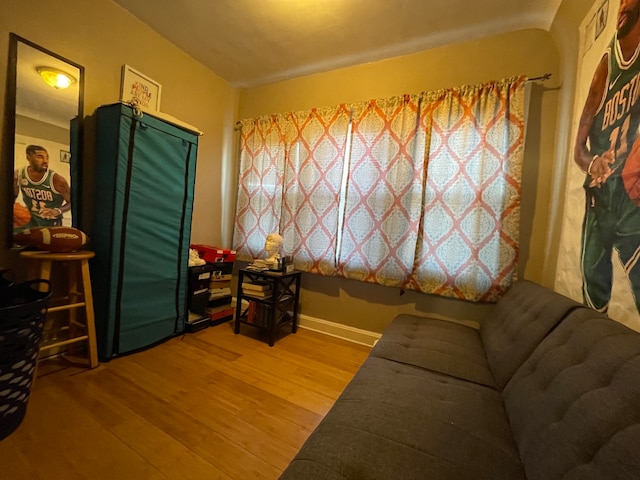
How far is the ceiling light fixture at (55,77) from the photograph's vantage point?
5.37ft

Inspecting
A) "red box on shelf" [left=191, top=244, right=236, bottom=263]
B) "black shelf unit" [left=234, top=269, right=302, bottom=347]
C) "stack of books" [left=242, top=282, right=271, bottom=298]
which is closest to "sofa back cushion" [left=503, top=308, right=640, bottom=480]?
"black shelf unit" [left=234, top=269, right=302, bottom=347]

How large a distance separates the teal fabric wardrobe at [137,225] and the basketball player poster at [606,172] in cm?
254

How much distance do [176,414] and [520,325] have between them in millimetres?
1790

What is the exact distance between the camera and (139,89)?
213 cm

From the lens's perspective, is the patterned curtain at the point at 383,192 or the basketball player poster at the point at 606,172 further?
the patterned curtain at the point at 383,192

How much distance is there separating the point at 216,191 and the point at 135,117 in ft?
3.91

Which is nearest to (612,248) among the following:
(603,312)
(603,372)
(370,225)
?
(603,312)

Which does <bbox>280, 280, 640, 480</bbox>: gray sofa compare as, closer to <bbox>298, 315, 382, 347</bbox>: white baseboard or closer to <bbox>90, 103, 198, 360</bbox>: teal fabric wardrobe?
<bbox>298, 315, 382, 347</bbox>: white baseboard

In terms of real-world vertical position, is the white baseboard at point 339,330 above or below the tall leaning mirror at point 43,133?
below

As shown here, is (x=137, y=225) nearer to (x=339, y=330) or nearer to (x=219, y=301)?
(x=219, y=301)

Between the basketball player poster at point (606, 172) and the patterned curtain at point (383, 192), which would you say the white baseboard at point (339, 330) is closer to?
the patterned curtain at point (383, 192)

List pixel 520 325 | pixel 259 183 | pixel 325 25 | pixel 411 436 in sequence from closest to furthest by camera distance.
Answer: pixel 411 436 → pixel 520 325 → pixel 325 25 → pixel 259 183

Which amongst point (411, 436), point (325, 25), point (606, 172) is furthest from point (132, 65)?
point (606, 172)

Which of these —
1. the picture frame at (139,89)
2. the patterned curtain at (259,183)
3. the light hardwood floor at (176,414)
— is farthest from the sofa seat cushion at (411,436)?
the picture frame at (139,89)
